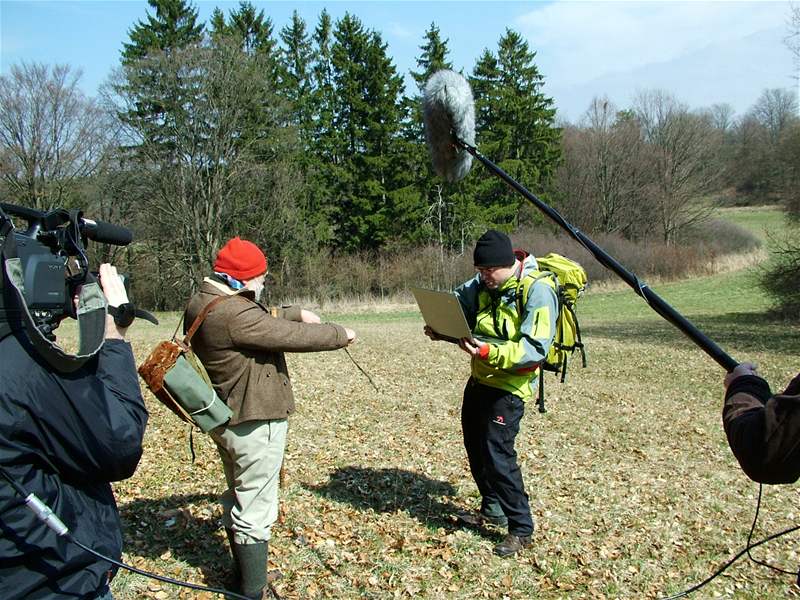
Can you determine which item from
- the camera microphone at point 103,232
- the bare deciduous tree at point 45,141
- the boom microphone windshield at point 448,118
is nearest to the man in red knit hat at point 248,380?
the camera microphone at point 103,232

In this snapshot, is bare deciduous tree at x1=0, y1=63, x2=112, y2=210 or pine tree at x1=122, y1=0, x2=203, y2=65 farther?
pine tree at x1=122, y1=0, x2=203, y2=65

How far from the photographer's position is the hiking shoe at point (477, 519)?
5.52m

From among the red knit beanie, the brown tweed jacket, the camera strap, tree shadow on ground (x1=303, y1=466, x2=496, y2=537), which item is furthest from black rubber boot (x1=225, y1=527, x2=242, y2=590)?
the camera strap

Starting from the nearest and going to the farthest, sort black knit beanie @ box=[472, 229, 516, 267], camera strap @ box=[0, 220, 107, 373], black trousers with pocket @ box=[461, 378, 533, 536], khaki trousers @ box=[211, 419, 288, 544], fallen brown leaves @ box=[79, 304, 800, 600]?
1. camera strap @ box=[0, 220, 107, 373]
2. khaki trousers @ box=[211, 419, 288, 544]
3. fallen brown leaves @ box=[79, 304, 800, 600]
4. black knit beanie @ box=[472, 229, 516, 267]
5. black trousers with pocket @ box=[461, 378, 533, 536]

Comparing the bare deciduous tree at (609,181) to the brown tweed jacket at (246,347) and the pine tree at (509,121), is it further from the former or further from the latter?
the brown tweed jacket at (246,347)

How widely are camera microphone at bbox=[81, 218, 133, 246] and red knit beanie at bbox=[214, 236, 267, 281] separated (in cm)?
138

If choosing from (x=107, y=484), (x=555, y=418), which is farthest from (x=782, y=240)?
(x=107, y=484)

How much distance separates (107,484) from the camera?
2580 mm

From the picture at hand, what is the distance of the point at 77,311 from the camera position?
7.57ft

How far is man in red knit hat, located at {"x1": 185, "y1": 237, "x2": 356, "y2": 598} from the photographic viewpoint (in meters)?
4.23

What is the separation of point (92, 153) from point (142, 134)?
97.4 inches

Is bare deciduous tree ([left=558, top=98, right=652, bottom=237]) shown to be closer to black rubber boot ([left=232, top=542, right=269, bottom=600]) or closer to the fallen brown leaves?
the fallen brown leaves

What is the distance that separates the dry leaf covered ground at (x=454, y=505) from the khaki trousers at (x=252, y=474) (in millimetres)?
708

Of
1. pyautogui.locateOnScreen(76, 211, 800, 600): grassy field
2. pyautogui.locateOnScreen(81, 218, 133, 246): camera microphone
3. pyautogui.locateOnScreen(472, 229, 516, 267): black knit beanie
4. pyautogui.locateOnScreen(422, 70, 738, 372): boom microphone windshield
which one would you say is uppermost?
pyautogui.locateOnScreen(422, 70, 738, 372): boom microphone windshield
